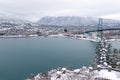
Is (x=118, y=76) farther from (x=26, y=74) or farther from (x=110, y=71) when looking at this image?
(x=26, y=74)

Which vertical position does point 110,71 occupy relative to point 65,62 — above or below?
above

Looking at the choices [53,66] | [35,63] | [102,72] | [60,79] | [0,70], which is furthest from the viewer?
[35,63]

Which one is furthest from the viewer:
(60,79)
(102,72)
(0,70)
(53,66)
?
(53,66)

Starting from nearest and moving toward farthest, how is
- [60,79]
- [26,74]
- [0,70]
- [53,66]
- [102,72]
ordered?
[60,79], [102,72], [26,74], [0,70], [53,66]

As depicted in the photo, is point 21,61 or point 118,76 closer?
point 118,76

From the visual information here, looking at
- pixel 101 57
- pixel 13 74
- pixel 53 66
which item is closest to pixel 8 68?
pixel 13 74

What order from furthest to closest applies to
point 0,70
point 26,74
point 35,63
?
point 35,63
point 0,70
point 26,74

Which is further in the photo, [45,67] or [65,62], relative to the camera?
[65,62]

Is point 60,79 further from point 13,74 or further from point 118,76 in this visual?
point 13,74

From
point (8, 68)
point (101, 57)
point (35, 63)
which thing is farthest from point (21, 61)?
point (101, 57)
